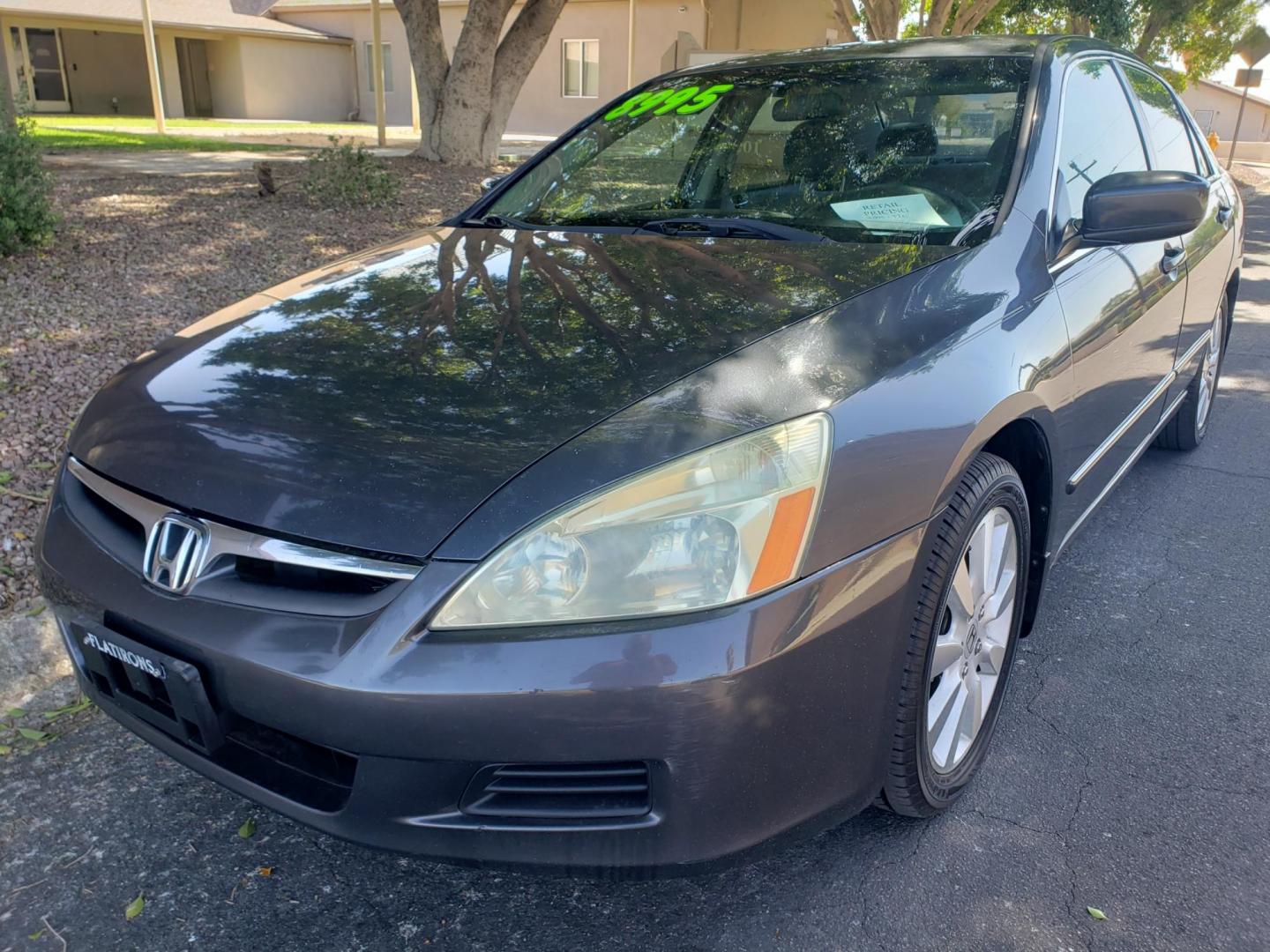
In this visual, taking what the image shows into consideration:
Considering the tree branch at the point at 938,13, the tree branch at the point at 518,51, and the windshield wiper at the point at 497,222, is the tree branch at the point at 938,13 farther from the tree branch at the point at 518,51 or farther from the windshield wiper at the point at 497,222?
the windshield wiper at the point at 497,222

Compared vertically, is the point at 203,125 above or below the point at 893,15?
below

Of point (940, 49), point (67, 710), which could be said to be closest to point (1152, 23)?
point (940, 49)

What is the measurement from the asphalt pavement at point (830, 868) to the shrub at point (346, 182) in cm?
606

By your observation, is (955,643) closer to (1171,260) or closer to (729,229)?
(729,229)

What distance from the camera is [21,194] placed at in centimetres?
538

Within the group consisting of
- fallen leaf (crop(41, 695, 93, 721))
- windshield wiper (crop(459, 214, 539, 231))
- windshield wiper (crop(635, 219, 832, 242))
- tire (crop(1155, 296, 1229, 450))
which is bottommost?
fallen leaf (crop(41, 695, 93, 721))

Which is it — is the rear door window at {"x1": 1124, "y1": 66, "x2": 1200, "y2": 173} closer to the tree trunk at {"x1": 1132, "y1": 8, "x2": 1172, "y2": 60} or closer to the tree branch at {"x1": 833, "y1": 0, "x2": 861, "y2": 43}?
the tree branch at {"x1": 833, "y1": 0, "x2": 861, "y2": 43}

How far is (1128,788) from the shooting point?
232cm

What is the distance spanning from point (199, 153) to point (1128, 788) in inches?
513

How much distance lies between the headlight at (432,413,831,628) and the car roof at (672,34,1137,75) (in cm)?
203

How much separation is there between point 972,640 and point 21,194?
5506 mm

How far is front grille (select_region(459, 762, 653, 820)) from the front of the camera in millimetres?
1578

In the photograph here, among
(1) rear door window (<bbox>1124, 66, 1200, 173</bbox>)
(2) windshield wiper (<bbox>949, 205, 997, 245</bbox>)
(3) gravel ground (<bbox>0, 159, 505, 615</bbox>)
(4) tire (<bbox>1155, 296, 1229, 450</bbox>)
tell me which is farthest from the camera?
(4) tire (<bbox>1155, 296, 1229, 450</bbox>)

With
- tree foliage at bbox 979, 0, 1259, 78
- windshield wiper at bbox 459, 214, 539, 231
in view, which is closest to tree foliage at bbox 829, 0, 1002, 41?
tree foliage at bbox 979, 0, 1259, 78
